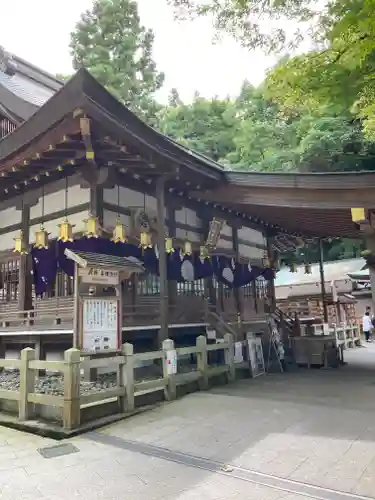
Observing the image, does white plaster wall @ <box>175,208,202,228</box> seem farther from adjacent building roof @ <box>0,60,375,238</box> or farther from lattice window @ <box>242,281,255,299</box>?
lattice window @ <box>242,281,255,299</box>

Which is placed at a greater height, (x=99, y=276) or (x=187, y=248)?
(x=187, y=248)

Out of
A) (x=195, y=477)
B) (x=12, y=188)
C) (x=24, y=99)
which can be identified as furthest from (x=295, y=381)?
(x=24, y=99)

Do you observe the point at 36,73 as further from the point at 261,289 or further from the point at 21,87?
the point at 261,289

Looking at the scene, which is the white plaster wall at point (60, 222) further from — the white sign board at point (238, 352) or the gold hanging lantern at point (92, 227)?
the white sign board at point (238, 352)

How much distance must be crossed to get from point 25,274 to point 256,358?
6466 millimetres

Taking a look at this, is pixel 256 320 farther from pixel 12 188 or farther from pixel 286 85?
pixel 286 85

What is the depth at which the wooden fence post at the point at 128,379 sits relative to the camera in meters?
6.62

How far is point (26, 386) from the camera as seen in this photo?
6441 mm

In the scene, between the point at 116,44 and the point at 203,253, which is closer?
the point at 203,253

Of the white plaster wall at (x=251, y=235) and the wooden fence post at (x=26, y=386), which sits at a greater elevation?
the white plaster wall at (x=251, y=235)

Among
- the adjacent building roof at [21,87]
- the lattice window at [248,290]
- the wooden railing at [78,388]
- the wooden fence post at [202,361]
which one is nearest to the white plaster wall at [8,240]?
the adjacent building roof at [21,87]

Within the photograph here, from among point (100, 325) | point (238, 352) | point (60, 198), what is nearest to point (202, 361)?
point (238, 352)

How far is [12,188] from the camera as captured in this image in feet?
35.7

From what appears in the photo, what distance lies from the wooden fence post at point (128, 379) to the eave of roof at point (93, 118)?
13.0 feet
